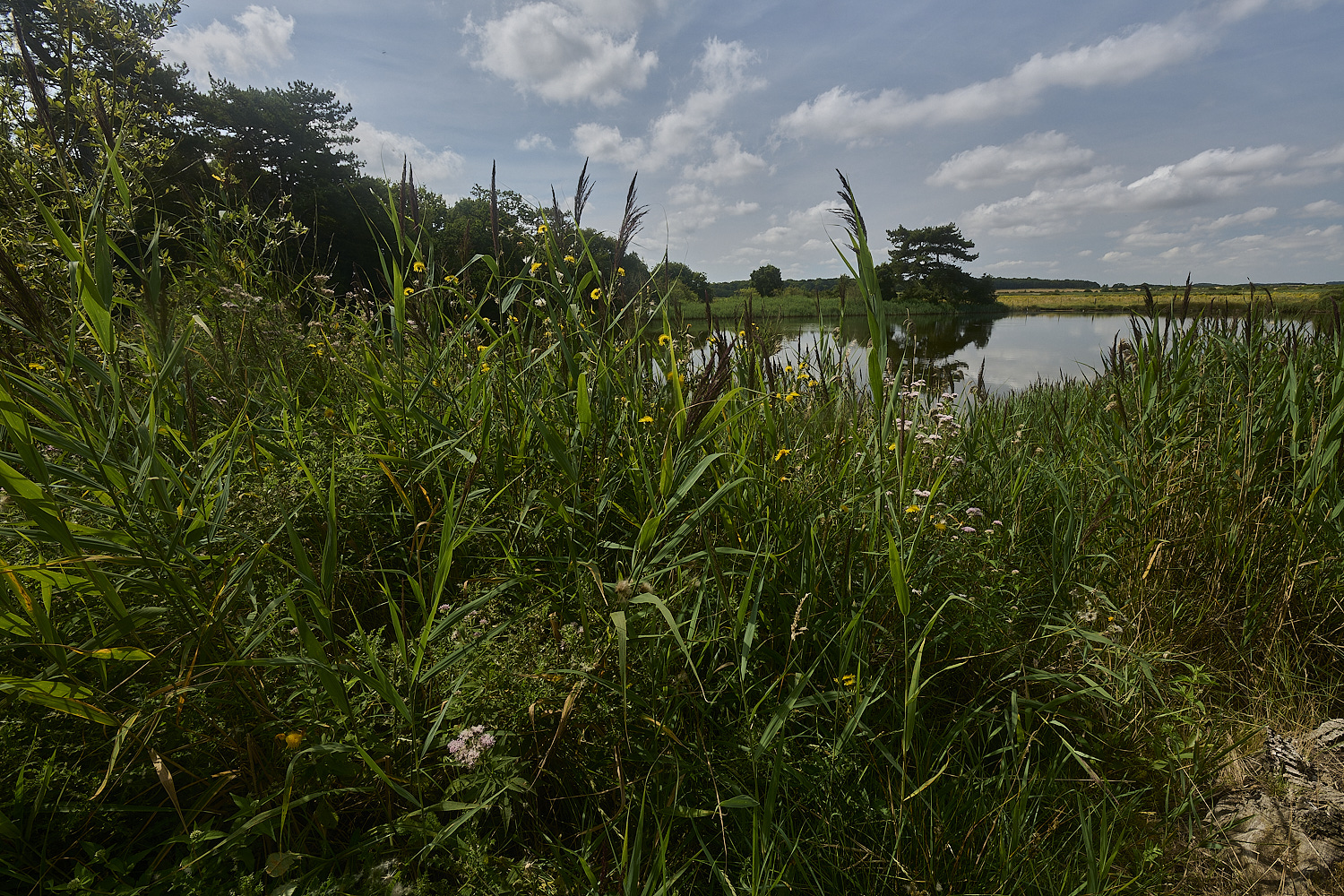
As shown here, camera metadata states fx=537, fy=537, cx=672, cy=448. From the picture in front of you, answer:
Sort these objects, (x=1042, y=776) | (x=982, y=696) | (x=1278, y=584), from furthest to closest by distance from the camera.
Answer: (x=1278, y=584), (x=982, y=696), (x=1042, y=776)

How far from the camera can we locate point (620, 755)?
3.90 feet

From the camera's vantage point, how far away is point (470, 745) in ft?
3.51

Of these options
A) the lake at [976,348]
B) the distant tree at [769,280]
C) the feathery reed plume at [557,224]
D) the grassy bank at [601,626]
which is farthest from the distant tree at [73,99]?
the distant tree at [769,280]

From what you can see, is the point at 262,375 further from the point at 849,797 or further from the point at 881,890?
the point at 881,890

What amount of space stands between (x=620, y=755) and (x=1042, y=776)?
1.12 meters

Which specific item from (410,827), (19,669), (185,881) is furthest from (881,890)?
(19,669)

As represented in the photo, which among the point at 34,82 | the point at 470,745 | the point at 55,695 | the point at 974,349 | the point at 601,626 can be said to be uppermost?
the point at 34,82

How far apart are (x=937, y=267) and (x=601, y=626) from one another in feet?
201

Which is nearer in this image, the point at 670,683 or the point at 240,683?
the point at 240,683

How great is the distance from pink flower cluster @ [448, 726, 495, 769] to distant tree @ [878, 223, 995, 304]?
2160 inches

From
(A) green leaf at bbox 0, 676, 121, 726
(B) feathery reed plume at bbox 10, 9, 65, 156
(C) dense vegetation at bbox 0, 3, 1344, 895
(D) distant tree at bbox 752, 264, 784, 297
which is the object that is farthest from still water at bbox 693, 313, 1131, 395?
(D) distant tree at bbox 752, 264, 784, 297

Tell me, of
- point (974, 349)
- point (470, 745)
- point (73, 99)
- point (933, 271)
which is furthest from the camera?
point (933, 271)

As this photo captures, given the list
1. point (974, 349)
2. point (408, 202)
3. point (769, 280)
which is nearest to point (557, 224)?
point (408, 202)

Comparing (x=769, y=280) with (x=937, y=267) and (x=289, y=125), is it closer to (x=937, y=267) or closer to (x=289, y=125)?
(x=937, y=267)
